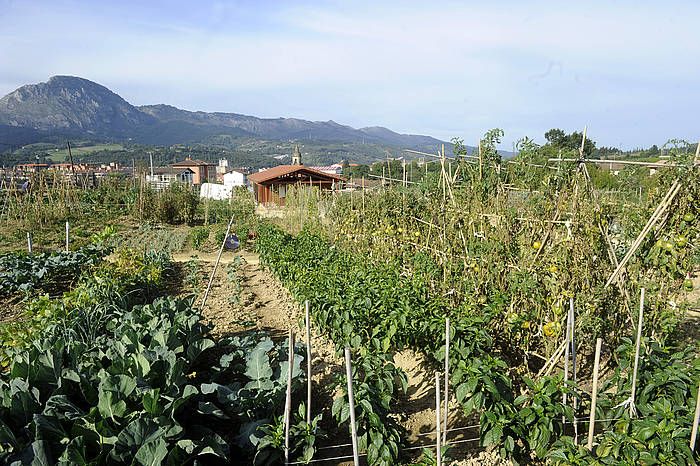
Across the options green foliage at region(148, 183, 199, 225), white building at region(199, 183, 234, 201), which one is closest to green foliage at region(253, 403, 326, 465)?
green foliage at region(148, 183, 199, 225)

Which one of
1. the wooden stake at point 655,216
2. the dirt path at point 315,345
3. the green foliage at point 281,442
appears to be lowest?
the dirt path at point 315,345

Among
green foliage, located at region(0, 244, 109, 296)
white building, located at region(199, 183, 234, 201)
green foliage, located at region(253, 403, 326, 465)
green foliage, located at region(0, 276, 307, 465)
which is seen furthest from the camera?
white building, located at region(199, 183, 234, 201)

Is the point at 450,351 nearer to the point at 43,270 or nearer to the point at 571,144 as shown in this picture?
the point at 43,270

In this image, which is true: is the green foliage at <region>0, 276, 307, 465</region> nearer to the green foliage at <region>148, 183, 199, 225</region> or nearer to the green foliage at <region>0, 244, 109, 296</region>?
the green foliage at <region>0, 244, 109, 296</region>

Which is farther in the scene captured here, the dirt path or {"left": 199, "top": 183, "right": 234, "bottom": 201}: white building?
{"left": 199, "top": 183, "right": 234, "bottom": 201}: white building

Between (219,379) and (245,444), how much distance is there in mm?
839

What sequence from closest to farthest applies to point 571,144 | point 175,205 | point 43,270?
point 43,270 < point 175,205 < point 571,144

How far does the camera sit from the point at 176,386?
118 inches

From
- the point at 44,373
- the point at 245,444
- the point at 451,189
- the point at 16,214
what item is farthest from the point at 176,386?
the point at 16,214

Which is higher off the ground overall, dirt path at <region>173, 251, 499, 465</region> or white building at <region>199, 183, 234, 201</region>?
white building at <region>199, 183, 234, 201</region>

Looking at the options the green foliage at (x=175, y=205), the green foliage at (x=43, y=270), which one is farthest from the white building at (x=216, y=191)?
the green foliage at (x=43, y=270)

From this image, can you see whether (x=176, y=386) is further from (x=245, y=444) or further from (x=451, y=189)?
(x=451, y=189)

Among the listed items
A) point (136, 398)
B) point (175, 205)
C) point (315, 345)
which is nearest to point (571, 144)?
point (175, 205)

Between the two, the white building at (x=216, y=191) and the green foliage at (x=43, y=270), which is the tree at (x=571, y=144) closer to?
the green foliage at (x=43, y=270)
